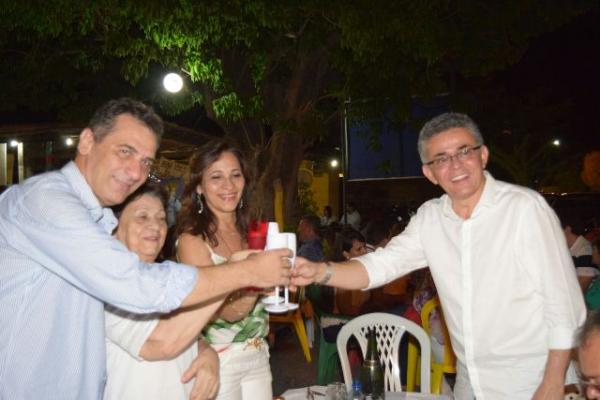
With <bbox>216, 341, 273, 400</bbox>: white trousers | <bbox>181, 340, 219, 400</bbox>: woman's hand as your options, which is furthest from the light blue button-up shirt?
<bbox>216, 341, 273, 400</bbox>: white trousers

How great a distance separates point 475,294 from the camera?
2617 mm

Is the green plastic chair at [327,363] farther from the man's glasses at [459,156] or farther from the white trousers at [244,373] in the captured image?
the man's glasses at [459,156]

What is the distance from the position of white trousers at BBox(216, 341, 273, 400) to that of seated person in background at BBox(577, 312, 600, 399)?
1.64m

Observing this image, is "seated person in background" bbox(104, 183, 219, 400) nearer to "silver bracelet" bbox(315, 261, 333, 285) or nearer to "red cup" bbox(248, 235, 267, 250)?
"red cup" bbox(248, 235, 267, 250)

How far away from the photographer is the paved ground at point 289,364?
6941 millimetres

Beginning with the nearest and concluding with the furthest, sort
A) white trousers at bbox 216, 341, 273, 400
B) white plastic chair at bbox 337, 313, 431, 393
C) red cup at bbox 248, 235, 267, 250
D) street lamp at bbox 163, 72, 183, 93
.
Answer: red cup at bbox 248, 235, 267, 250 → white trousers at bbox 216, 341, 273, 400 → white plastic chair at bbox 337, 313, 431, 393 → street lamp at bbox 163, 72, 183, 93

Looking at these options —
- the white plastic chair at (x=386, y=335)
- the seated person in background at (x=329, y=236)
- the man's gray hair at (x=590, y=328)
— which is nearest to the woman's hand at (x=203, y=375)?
the man's gray hair at (x=590, y=328)

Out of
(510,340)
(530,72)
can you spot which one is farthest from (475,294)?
(530,72)

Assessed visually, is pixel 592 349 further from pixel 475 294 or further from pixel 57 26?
pixel 57 26

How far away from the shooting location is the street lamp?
938 cm

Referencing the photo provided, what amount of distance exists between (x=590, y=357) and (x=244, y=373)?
1713 millimetres

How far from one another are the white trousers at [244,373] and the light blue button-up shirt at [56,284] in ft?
3.20

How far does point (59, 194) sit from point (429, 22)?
269 inches

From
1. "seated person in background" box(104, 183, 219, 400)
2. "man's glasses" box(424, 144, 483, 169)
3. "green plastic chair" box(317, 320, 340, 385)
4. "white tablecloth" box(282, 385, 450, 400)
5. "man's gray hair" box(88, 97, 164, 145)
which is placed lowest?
"green plastic chair" box(317, 320, 340, 385)
